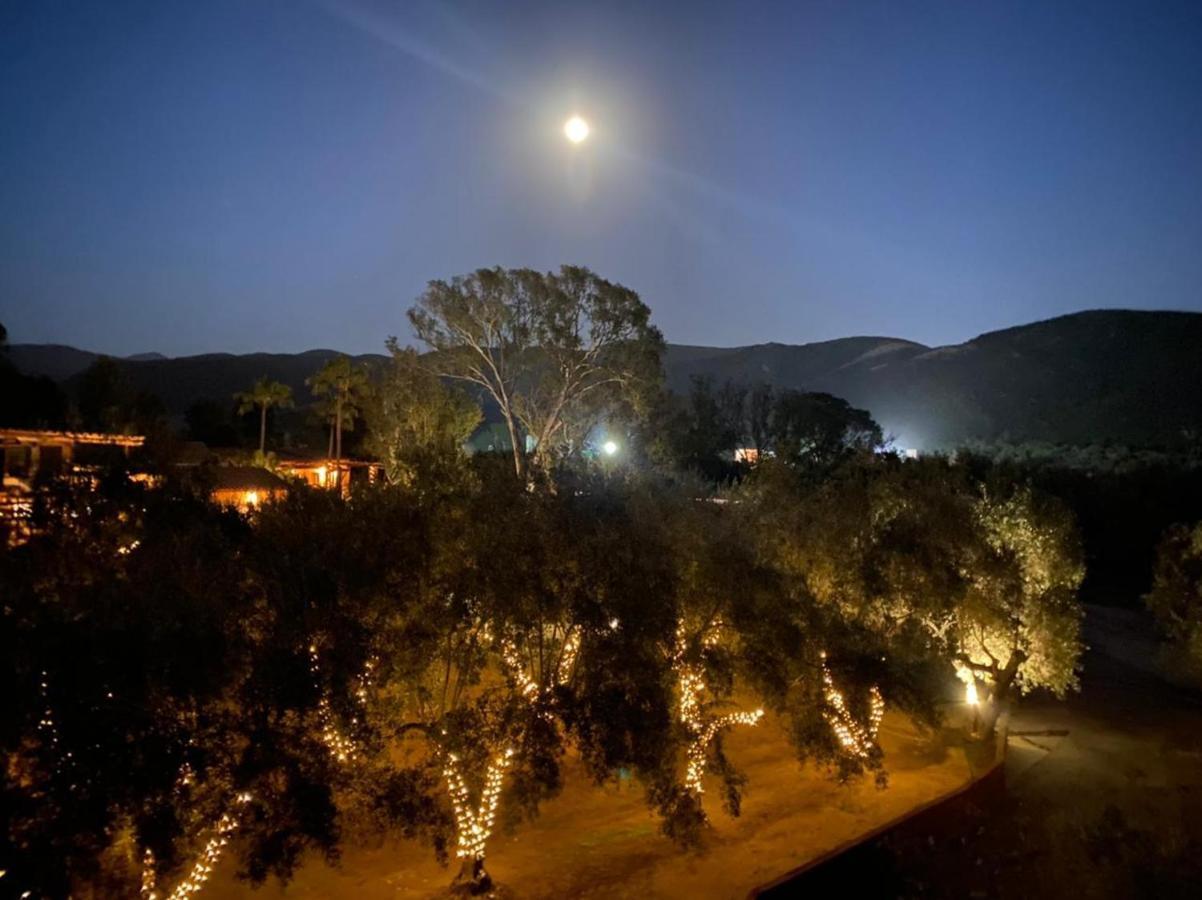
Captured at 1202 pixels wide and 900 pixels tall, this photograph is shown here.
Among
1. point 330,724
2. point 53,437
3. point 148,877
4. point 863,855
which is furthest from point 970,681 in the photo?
point 53,437

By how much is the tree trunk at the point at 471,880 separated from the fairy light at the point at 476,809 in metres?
0.10

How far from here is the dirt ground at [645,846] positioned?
39.3 ft

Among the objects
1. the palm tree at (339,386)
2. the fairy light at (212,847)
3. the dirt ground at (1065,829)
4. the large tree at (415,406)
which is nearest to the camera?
the fairy light at (212,847)

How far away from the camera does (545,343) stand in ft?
106

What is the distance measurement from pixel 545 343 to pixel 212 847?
24696 millimetres

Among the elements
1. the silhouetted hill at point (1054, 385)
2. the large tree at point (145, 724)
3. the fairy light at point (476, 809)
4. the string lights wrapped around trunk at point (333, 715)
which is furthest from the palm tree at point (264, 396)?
the string lights wrapped around trunk at point (333, 715)

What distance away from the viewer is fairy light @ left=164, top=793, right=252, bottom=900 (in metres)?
8.11

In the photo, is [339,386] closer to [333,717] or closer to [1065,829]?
[1065,829]

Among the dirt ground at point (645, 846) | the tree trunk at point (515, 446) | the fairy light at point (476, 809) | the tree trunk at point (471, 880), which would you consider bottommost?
the dirt ground at point (645, 846)

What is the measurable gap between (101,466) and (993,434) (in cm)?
7813

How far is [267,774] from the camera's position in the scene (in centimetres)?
812

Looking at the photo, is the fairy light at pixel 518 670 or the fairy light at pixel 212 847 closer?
the fairy light at pixel 212 847

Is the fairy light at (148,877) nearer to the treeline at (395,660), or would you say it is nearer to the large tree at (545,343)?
the treeline at (395,660)

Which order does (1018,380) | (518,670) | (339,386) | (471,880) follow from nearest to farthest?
(518,670), (471,880), (339,386), (1018,380)
